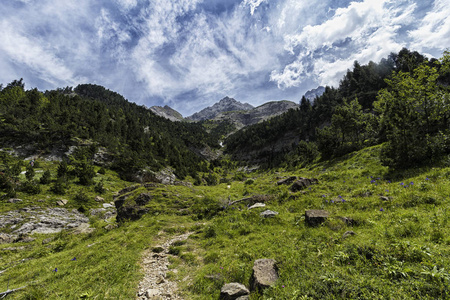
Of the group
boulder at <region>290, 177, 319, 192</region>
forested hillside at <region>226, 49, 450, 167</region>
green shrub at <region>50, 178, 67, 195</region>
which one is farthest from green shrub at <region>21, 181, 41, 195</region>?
forested hillside at <region>226, 49, 450, 167</region>

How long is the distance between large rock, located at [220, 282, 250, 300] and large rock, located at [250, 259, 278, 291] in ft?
1.13

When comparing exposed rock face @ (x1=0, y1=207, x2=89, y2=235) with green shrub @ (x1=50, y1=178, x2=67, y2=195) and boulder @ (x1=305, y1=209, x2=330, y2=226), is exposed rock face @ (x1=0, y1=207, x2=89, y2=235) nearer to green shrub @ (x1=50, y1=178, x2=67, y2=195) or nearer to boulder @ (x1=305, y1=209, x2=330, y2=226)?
green shrub @ (x1=50, y1=178, x2=67, y2=195)

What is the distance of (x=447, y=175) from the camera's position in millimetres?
9945

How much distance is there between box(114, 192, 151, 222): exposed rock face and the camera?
53.3 ft

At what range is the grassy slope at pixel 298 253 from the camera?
14.1ft

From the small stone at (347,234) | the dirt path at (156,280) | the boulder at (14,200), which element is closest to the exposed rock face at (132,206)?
the dirt path at (156,280)

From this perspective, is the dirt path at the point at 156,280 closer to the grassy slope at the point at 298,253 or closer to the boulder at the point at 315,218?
the grassy slope at the point at 298,253

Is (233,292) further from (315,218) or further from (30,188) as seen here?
(30,188)

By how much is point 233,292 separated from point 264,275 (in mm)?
1207

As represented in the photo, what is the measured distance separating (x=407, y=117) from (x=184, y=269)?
2241 cm

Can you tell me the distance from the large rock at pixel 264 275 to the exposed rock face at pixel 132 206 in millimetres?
13784

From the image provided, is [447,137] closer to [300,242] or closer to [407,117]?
[407,117]

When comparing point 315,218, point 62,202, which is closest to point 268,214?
point 315,218

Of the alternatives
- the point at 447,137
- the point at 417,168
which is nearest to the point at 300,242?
the point at 417,168
